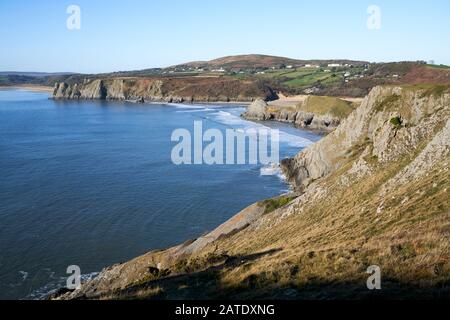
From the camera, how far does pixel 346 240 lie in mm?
18219

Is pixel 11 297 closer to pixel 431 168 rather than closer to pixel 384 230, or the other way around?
pixel 384 230

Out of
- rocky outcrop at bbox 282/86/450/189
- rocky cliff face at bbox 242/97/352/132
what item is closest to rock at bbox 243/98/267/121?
rocky cliff face at bbox 242/97/352/132

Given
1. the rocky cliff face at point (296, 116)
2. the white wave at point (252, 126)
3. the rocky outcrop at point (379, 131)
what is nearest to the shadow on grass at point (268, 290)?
the rocky outcrop at point (379, 131)

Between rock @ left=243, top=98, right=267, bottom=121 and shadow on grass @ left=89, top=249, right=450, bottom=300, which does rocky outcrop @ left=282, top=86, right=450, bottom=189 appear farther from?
rock @ left=243, top=98, right=267, bottom=121

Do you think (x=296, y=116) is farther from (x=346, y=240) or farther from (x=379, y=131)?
(x=346, y=240)

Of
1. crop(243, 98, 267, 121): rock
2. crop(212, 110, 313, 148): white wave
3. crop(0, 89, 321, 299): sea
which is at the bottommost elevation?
crop(0, 89, 321, 299): sea

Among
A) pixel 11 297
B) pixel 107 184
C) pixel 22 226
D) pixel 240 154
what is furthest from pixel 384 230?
pixel 240 154

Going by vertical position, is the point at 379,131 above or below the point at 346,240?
above

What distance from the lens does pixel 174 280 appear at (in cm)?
1609

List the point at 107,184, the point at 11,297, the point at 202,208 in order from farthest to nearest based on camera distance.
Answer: the point at 107,184 < the point at 202,208 < the point at 11,297

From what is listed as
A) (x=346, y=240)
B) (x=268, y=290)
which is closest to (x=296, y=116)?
(x=346, y=240)

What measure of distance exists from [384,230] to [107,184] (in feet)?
129

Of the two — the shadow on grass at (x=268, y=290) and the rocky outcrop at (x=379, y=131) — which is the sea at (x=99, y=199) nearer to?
the rocky outcrop at (x=379, y=131)

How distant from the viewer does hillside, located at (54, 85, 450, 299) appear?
1253 centimetres
